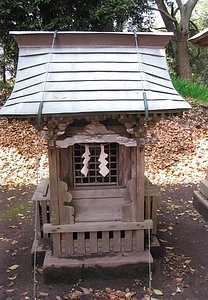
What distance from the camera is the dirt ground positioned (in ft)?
11.2

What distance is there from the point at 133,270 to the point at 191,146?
5502mm

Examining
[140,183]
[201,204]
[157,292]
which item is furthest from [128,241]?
[201,204]

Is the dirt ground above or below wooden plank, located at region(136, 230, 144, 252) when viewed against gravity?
below

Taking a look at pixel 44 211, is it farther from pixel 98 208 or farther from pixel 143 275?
pixel 143 275

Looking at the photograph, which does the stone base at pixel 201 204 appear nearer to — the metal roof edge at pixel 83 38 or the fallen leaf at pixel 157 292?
the fallen leaf at pixel 157 292

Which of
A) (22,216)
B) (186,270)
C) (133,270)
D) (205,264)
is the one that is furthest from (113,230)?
(22,216)

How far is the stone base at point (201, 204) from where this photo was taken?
5321 millimetres

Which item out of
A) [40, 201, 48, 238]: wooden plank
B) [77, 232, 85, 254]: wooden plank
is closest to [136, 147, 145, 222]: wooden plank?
[77, 232, 85, 254]: wooden plank

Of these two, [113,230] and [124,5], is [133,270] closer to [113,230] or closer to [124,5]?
[113,230]

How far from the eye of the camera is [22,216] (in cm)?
554

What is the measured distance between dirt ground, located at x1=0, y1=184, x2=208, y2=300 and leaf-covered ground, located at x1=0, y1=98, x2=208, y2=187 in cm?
167

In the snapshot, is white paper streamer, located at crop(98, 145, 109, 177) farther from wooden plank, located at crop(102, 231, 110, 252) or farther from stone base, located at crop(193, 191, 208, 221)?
stone base, located at crop(193, 191, 208, 221)

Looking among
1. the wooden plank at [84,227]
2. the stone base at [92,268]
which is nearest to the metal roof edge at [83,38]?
the wooden plank at [84,227]

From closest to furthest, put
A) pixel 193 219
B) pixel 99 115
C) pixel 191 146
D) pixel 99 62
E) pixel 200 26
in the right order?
pixel 99 115
pixel 99 62
pixel 193 219
pixel 191 146
pixel 200 26
